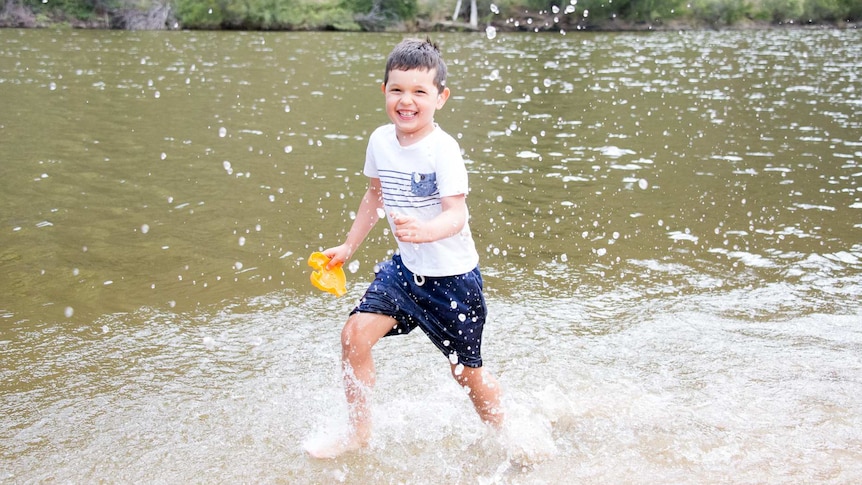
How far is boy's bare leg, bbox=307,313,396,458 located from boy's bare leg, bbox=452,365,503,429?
0.38 m

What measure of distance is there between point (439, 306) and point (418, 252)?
246 mm

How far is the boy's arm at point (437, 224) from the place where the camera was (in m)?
2.97

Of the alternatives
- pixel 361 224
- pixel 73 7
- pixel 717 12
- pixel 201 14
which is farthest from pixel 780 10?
pixel 361 224

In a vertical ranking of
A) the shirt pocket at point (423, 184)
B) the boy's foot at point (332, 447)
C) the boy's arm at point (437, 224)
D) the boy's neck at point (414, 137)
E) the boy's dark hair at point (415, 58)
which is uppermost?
the boy's dark hair at point (415, 58)

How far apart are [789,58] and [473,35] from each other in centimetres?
1740

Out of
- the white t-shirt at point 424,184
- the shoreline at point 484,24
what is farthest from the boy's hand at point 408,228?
the shoreline at point 484,24

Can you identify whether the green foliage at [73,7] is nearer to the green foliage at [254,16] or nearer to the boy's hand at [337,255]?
the green foliage at [254,16]

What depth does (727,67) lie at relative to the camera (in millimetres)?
23438

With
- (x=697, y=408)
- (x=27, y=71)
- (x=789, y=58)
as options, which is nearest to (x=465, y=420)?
(x=697, y=408)

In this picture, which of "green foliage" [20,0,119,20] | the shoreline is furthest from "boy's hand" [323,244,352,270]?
"green foliage" [20,0,119,20]

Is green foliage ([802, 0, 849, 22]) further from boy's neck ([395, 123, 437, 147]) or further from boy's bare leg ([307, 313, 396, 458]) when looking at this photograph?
boy's bare leg ([307, 313, 396, 458])

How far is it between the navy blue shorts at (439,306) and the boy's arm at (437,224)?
1.03 feet

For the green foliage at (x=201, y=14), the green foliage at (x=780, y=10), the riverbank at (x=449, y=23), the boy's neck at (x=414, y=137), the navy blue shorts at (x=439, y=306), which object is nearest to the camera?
the boy's neck at (x=414, y=137)

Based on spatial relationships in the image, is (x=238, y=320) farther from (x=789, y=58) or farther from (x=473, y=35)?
(x=473, y=35)
